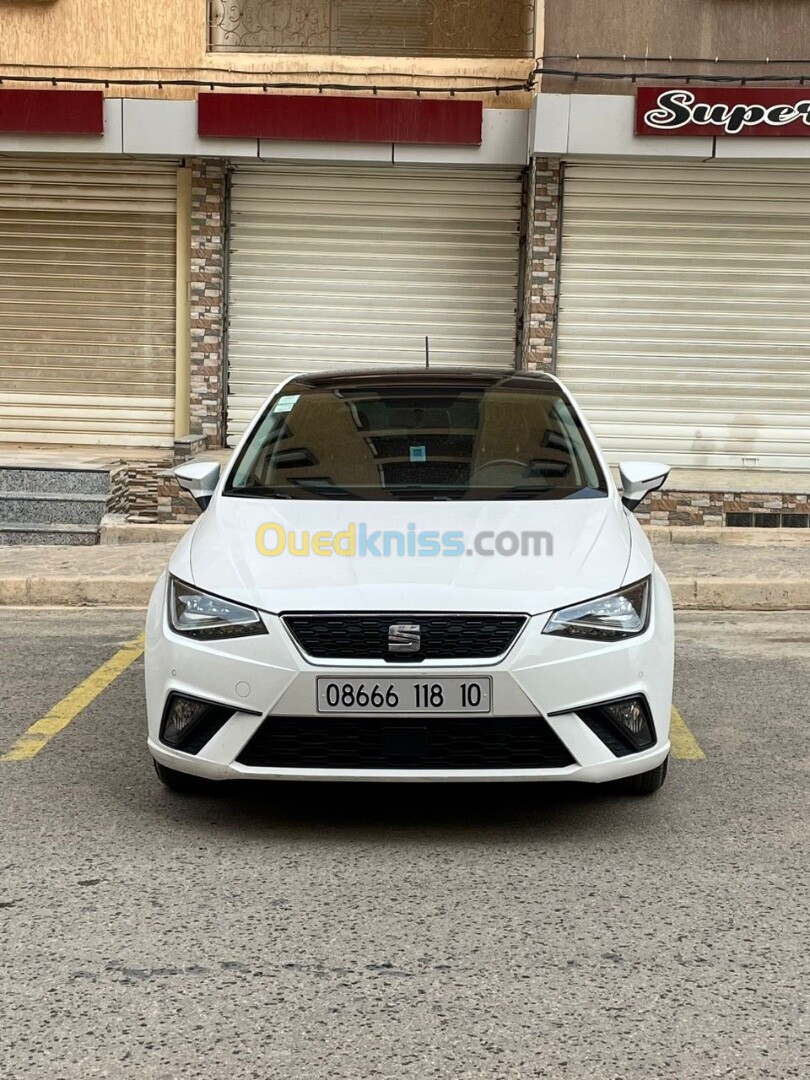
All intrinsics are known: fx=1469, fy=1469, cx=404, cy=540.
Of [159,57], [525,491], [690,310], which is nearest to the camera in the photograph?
[525,491]

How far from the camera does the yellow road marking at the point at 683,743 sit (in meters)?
6.00

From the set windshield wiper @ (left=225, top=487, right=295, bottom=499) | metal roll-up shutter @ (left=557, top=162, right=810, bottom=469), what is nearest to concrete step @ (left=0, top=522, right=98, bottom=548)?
metal roll-up shutter @ (left=557, top=162, right=810, bottom=469)

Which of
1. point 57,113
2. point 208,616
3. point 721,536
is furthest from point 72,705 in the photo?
point 57,113

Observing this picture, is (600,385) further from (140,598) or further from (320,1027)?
(320,1027)

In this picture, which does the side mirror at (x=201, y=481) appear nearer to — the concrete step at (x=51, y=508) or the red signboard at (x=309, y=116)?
the concrete step at (x=51, y=508)

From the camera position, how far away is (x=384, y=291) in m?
15.5

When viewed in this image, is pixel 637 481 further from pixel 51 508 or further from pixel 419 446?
pixel 51 508

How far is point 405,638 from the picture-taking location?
4609 mm

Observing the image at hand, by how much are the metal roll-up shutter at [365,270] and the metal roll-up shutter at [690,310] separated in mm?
890

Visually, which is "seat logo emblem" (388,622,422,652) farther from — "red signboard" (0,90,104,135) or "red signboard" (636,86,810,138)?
"red signboard" (0,90,104,135)

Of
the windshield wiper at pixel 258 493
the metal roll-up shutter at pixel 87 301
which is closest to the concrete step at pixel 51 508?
the metal roll-up shutter at pixel 87 301

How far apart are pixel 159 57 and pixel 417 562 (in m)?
11.4

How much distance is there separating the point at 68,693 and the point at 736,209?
10.0 m

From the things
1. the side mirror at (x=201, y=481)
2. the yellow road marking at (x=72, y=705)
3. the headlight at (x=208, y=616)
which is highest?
the side mirror at (x=201, y=481)
